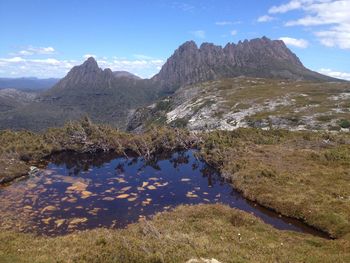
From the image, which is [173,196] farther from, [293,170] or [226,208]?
[293,170]

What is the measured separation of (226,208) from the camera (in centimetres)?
3541

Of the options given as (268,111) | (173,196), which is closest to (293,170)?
(173,196)

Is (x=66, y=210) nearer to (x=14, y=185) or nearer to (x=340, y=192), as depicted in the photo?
(x=14, y=185)

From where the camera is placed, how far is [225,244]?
1005 inches

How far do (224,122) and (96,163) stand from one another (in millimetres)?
55721

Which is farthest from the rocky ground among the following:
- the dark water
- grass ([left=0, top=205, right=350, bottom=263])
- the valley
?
grass ([left=0, top=205, right=350, bottom=263])

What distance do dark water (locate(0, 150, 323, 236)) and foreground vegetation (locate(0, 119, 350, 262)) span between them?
2458 millimetres

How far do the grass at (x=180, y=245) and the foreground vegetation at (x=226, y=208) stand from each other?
0.21ft

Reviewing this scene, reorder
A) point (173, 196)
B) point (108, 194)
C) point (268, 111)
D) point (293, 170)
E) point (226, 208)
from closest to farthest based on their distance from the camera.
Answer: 1. point (226, 208)
2. point (108, 194)
3. point (173, 196)
4. point (293, 170)
5. point (268, 111)

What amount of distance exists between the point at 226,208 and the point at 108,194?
45.3ft

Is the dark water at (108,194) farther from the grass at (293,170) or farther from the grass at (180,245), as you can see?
the grass at (180,245)

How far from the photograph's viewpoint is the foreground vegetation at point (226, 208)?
76.6 feet

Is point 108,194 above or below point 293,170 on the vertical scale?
below

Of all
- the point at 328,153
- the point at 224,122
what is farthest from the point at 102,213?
the point at 224,122
